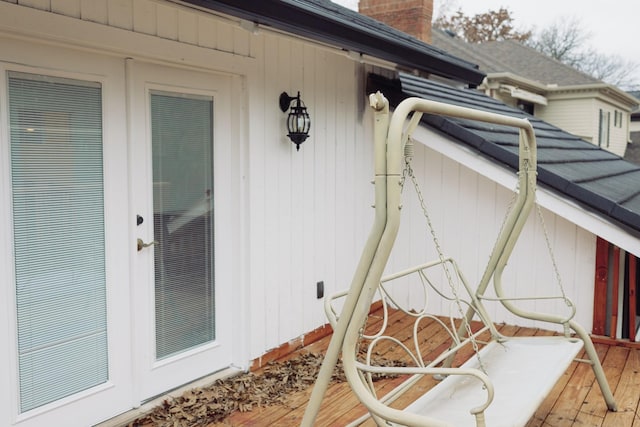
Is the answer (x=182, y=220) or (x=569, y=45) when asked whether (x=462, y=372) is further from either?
(x=569, y=45)

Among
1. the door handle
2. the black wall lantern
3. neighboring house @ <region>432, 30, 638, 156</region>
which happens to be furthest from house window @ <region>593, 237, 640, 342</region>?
neighboring house @ <region>432, 30, 638, 156</region>

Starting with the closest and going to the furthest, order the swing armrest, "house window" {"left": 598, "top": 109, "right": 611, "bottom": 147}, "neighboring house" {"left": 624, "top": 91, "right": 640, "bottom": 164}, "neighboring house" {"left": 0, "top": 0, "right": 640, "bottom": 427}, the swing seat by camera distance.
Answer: the swing armrest
the swing seat
"neighboring house" {"left": 0, "top": 0, "right": 640, "bottom": 427}
"house window" {"left": 598, "top": 109, "right": 611, "bottom": 147}
"neighboring house" {"left": 624, "top": 91, "right": 640, "bottom": 164}

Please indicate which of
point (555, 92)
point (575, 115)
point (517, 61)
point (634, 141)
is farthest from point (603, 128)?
point (634, 141)

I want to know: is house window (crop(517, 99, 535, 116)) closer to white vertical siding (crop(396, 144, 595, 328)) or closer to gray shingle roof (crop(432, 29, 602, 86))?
gray shingle roof (crop(432, 29, 602, 86))

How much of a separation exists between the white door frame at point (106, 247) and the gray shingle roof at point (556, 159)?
9.66 ft

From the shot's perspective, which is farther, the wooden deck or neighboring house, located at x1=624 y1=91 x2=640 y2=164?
neighboring house, located at x1=624 y1=91 x2=640 y2=164

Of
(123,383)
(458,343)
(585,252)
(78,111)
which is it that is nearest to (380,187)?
A: (458,343)

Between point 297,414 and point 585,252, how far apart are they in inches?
116

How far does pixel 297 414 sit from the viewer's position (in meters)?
3.60

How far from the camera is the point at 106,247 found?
3299mm

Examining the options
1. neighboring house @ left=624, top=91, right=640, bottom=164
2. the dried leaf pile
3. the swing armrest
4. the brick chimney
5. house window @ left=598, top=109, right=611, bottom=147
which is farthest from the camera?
neighboring house @ left=624, top=91, right=640, bottom=164

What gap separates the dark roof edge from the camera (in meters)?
3.08

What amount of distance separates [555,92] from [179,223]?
15.6 meters

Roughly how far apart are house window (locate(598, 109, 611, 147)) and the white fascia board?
46.5ft
